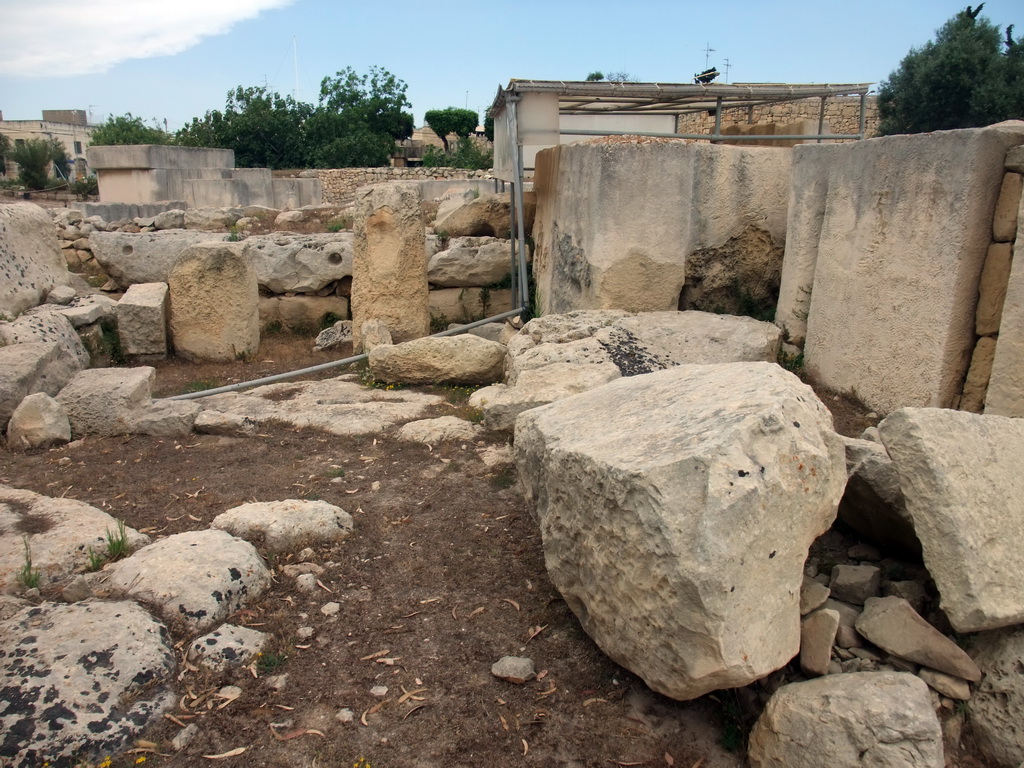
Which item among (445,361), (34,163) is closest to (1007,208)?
(445,361)

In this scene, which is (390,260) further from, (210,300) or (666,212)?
(666,212)

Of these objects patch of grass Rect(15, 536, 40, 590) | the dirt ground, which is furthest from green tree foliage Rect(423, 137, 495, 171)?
patch of grass Rect(15, 536, 40, 590)

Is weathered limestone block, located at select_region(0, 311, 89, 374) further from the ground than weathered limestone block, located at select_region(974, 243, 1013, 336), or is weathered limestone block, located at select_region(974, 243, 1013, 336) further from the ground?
weathered limestone block, located at select_region(974, 243, 1013, 336)

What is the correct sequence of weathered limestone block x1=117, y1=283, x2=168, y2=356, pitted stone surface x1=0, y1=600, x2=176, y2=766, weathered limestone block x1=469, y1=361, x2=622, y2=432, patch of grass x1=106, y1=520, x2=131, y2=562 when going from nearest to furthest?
pitted stone surface x1=0, y1=600, x2=176, y2=766, patch of grass x1=106, y1=520, x2=131, y2=562, weathered limestone block x1=469, y1=361, x2=622, y2=432, weathered limestone block x1=117, y1=283, x2=168, y2=356

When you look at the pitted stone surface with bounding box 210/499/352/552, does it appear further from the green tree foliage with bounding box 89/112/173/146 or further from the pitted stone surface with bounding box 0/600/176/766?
the green tree foliage with bounding box 89/112/173/146

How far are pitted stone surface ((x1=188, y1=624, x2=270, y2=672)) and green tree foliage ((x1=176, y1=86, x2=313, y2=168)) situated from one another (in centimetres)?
2628

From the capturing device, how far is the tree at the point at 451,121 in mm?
34656

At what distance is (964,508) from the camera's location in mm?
2242

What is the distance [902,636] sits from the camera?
232 cm

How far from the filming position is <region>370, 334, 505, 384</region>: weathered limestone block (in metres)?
5.83

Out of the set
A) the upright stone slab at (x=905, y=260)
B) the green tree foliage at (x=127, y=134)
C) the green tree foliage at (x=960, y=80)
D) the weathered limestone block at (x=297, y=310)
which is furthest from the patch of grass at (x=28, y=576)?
the green tree foliage at (x=127, y=134)

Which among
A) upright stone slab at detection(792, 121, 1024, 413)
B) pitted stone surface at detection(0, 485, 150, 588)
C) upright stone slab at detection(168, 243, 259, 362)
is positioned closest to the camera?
pitted stone surface at detection(0, 485, 150, 588)

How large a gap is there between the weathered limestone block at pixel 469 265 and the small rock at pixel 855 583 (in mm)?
6160

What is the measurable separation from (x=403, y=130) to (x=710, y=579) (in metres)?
31.7
